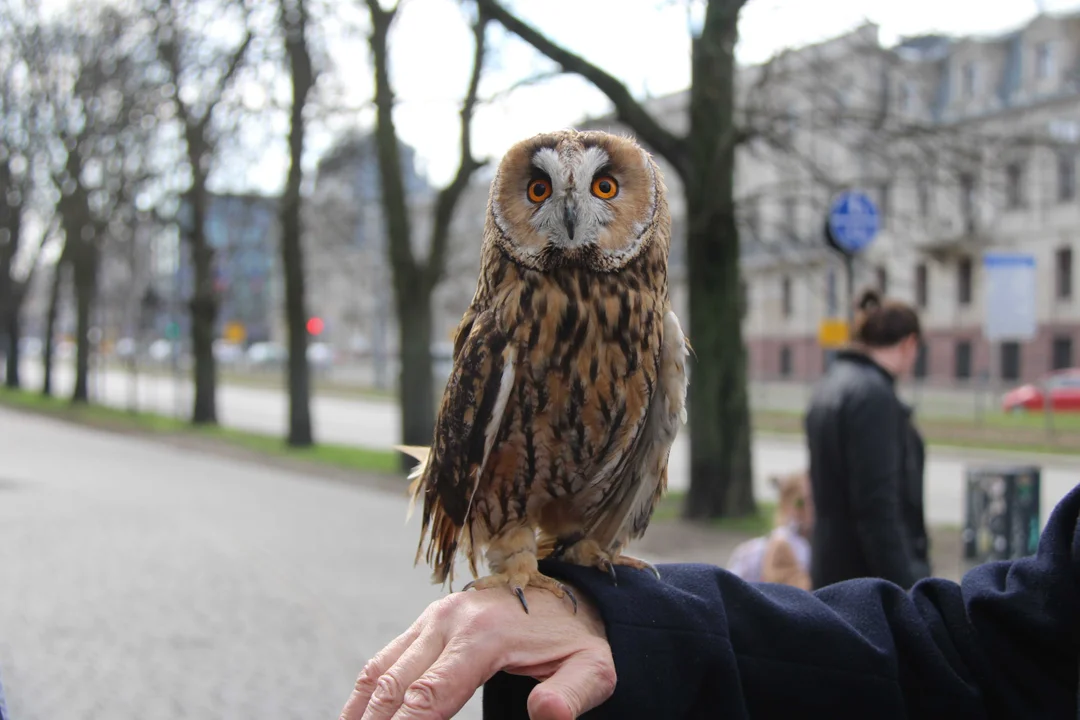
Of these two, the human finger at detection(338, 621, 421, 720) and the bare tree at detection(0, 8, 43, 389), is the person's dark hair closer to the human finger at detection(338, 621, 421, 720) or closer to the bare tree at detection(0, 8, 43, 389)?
the human finger at detection(338, 621, 421, 720)

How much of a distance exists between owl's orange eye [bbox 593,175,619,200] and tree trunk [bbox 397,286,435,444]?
13.2 m

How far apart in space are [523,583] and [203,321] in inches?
Result: 932

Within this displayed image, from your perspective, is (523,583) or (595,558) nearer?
(523,583)

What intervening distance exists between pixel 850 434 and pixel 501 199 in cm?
281

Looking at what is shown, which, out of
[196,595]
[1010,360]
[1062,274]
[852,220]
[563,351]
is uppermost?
[1062,274]

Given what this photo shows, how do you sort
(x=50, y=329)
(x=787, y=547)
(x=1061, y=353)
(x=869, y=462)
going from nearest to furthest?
(x=869, y=462) → (x=787, y=547) → (x=1061, y=353) → (x=50, y=329)

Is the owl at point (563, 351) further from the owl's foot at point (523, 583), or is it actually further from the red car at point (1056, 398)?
the red car at point (1056, 398)

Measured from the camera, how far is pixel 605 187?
1.66 m

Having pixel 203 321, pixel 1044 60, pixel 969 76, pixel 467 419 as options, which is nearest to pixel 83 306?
pixel 203 321

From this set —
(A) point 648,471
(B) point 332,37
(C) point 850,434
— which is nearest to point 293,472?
(B) point 332,37

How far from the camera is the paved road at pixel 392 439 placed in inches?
531

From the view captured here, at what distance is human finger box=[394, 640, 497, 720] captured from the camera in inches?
48.6

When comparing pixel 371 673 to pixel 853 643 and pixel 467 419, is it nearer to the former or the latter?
pixel 467 419

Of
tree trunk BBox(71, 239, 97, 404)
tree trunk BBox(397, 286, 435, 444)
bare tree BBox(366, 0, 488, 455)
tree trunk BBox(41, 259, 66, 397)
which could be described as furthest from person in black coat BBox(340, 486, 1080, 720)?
tree trunk BBox(41, 259, 66, 397)
